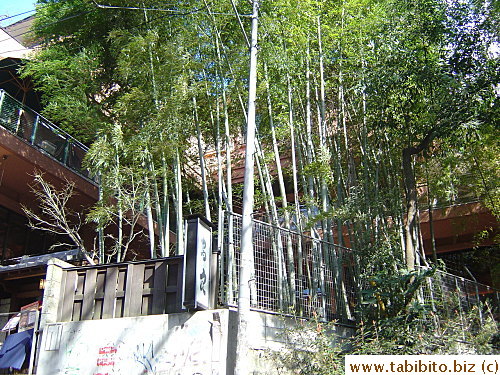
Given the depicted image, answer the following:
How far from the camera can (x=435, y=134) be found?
6.70 metres

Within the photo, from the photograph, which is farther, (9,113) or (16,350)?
(9,113)

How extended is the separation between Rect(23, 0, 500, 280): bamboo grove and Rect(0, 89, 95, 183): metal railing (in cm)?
63

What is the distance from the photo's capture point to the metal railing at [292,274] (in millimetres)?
5730

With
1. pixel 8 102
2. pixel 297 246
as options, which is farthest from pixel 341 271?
pixel 8 102

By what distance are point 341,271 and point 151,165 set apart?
127 inches

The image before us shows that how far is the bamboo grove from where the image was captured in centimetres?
682

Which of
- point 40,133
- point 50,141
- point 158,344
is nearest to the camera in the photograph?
point 158,344

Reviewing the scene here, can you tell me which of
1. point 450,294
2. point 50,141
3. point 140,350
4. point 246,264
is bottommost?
point 140,350

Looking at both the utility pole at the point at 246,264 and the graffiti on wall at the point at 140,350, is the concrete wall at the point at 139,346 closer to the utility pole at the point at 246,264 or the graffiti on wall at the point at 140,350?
the graffiti on wall at the point at 140,350

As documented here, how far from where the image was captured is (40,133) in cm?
997

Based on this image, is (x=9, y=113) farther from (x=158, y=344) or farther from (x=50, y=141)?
(x=158, y=344)

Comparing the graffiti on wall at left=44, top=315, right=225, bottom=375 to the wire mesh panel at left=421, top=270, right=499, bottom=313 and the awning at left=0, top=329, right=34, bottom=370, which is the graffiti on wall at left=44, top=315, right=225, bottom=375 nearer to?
the awning at left=0, top=329, right=34, bottom=370

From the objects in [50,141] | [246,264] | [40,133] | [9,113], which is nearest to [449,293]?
[246,264]

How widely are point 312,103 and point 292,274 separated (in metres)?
3.81
